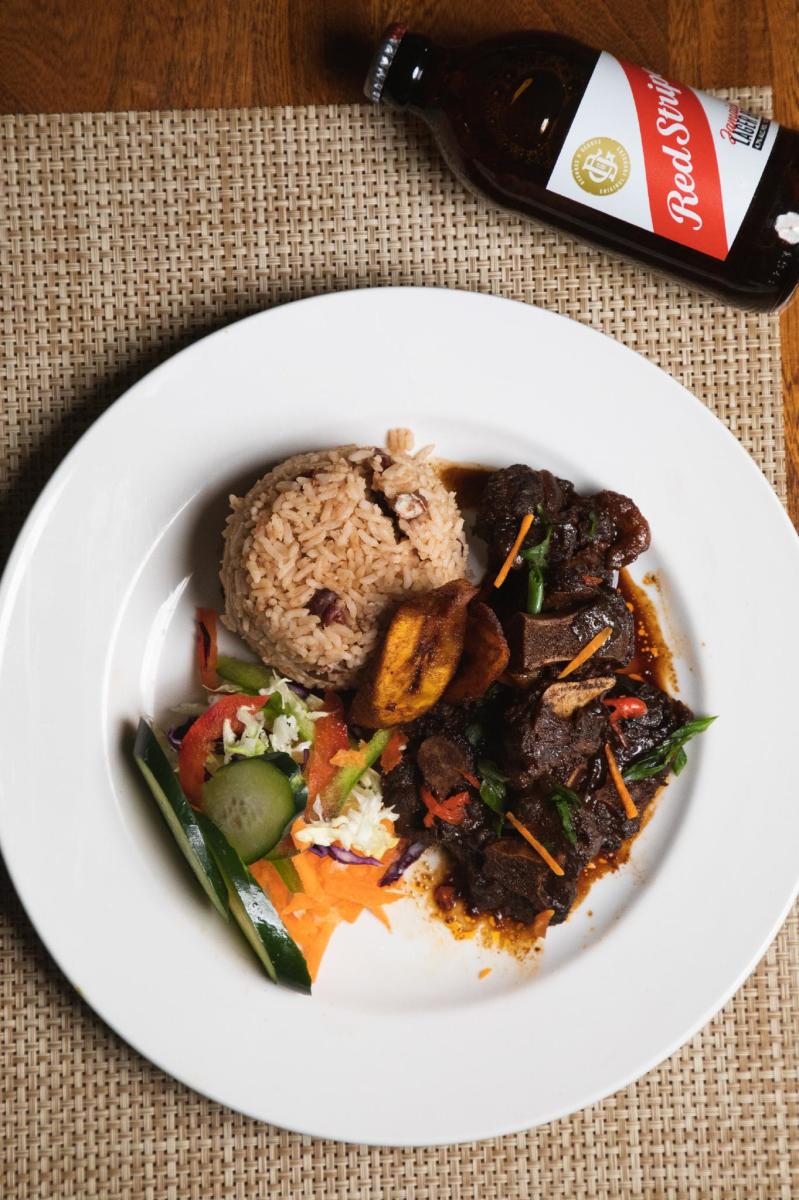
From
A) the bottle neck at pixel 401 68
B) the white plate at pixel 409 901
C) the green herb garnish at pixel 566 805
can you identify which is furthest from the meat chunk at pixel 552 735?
the bottle neck at pixel 401 68

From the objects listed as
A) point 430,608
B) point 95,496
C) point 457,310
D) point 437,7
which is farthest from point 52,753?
point 437,7

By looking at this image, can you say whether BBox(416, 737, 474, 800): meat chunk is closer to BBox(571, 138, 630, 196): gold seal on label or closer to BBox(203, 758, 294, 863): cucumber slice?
BBox(203, 758, 294, 863): cucumber slice

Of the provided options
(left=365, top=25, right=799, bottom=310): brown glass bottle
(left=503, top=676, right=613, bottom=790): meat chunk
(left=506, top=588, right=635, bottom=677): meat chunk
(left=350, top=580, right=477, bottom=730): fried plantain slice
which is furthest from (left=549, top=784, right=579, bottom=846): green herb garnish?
(left=365, top=25, right=799, bottom=310): brown glass bottle

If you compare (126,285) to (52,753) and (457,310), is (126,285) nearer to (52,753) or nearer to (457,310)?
(457,310)

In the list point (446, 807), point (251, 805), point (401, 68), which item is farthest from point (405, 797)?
point (401, 68)

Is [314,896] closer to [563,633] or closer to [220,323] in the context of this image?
[563,633]
